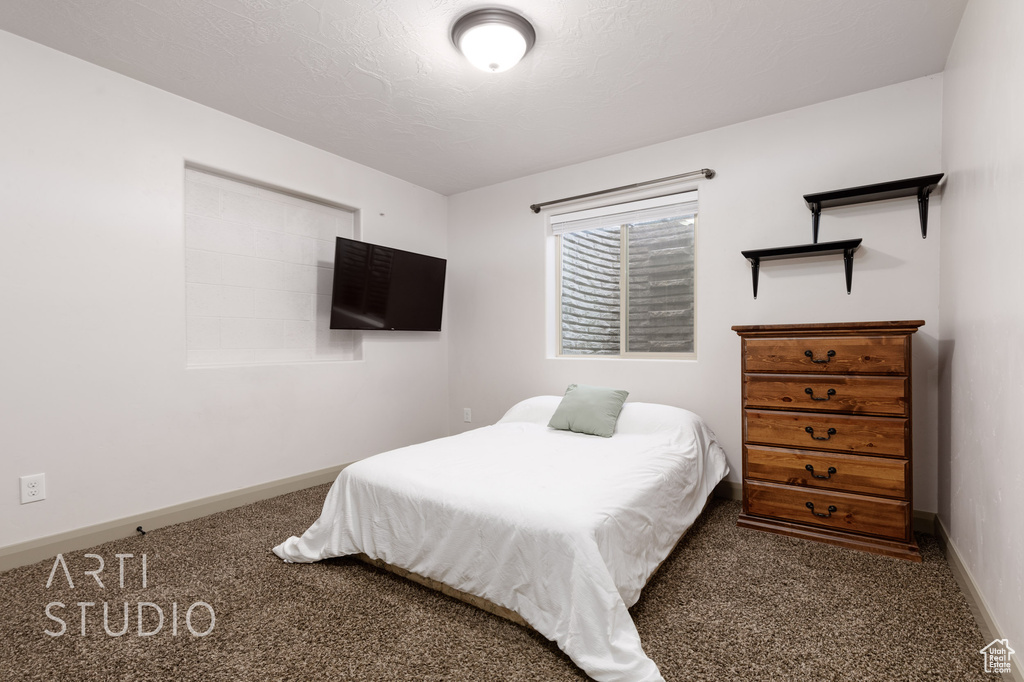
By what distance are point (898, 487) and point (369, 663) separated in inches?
92.3

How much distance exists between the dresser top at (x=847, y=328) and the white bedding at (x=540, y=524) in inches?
28.8

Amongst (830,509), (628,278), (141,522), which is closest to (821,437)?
(830,509)

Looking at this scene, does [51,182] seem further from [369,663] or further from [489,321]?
[489,321]

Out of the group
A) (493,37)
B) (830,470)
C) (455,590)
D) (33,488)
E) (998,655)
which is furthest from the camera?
(830,470)

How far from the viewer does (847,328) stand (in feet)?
7.59

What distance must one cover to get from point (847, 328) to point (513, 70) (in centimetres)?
208

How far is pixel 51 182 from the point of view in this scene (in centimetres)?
227

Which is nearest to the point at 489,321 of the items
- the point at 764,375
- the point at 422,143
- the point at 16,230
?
the point at 422,143

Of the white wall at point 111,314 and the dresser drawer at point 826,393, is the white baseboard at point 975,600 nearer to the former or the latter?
the dresser drawer at point 826,393

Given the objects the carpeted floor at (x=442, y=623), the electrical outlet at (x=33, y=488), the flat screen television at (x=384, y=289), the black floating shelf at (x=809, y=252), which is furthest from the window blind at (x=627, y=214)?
the electrical outlet at (x=33, y=488)

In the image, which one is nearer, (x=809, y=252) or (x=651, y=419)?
(x=809, y=252)

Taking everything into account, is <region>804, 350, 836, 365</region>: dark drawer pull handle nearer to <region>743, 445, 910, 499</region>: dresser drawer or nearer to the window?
<region>743, 445, 910, 499</region>: dresser drawer

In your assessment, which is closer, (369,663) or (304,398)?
(369,663)

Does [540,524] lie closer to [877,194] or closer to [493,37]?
[493,37]
